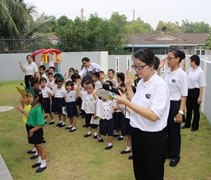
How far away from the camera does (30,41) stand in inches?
614

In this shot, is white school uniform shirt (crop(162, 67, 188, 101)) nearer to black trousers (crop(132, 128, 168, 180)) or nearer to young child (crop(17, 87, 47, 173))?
black trousers (crop(132, 128, 168, 180))

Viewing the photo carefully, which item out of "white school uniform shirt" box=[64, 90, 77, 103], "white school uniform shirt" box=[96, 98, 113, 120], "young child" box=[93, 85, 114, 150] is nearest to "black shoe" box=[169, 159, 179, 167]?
"young child" box=[93, 85, 114, 150]

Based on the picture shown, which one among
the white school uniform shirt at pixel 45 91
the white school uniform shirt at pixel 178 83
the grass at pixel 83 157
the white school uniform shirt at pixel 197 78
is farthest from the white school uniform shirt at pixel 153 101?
the white school uniform shirt at pixel 45 91

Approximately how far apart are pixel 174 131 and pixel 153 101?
1924 millimetres

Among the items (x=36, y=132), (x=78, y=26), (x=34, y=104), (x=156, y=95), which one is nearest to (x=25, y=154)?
(x=36, y=132)

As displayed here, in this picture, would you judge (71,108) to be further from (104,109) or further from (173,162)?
(173,162)

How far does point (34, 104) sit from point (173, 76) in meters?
2.13

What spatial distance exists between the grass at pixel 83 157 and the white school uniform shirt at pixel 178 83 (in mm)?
1147

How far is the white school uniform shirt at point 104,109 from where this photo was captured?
4.75 metres

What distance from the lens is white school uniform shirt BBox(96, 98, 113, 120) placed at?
15.6ft

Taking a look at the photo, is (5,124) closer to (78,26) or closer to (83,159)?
(83,159)

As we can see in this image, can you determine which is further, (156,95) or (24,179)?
(24,179)

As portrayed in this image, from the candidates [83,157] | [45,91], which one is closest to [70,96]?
[45,91]

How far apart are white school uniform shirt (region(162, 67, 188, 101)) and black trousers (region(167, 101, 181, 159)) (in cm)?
12
